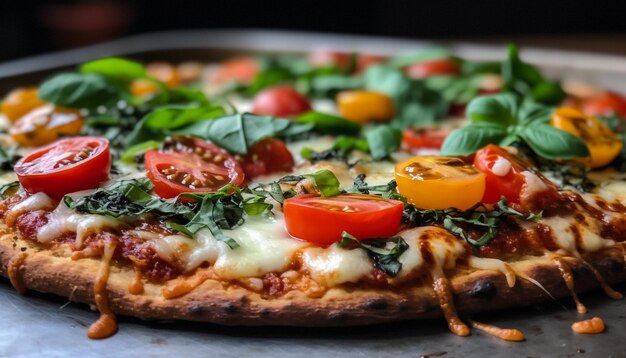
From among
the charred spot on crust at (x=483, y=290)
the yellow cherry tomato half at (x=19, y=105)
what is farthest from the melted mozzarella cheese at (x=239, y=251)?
the yellow cherry tomato half at (x=19, y=105)

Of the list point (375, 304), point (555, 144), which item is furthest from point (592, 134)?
point (375, 304)

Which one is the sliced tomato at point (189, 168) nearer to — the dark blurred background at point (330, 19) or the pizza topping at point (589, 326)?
the pizza topping at point (589, 326)

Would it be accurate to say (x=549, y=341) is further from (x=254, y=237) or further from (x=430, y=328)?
(x=254, y=237)

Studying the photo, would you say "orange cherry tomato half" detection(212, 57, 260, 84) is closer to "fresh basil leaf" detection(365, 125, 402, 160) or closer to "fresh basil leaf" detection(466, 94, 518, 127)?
"fresh basil leaf" detection(365, 125, 402, 160)

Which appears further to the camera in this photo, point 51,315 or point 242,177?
point 242,177

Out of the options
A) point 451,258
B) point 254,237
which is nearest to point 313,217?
point 254,237

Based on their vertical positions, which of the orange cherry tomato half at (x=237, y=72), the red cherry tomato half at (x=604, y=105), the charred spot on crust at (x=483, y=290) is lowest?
the orange cherry tomato half at (x=237, y=72)

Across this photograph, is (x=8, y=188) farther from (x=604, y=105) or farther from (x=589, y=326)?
(x=604, y=105)
